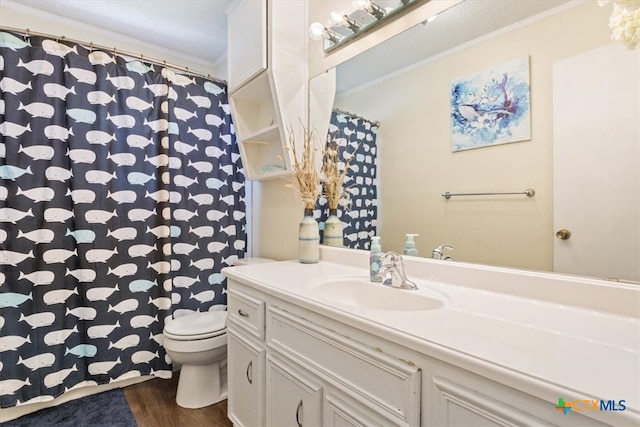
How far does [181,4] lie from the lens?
6.50 feet

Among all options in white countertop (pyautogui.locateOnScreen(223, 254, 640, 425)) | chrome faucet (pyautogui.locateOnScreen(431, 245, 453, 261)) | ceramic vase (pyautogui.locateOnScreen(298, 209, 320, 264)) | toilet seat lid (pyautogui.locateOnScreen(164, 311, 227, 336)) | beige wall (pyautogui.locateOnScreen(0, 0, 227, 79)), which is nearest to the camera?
white countertop (pyautogui.locateOnScreen(223, 254, 640, 425))

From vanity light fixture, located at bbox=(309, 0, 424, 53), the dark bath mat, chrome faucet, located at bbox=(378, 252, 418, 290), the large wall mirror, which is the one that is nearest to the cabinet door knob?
the large wall mirror

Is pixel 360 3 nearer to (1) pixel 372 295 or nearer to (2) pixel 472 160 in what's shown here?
(2) pixel 472 160

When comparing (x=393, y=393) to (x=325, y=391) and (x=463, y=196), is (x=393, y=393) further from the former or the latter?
(x=463, y=196)

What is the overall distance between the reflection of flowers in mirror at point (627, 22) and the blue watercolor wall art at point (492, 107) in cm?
30

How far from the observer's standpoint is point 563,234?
952mm

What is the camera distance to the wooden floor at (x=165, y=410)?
167 centimetres

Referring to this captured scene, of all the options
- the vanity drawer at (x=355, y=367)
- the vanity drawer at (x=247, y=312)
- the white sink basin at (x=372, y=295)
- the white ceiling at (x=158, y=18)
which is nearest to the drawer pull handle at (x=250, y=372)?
the vanity drawer at (x=247, y=312)

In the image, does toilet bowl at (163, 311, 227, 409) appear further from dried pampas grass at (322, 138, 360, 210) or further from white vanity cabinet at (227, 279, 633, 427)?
dried pampas grass at (322, 138, 360, 210)

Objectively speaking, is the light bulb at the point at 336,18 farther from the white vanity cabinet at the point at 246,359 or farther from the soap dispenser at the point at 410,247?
the white vanity cabinet at the point at 246,359

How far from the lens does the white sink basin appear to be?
1038mm

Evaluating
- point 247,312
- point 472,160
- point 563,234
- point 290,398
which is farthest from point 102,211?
point 563,234

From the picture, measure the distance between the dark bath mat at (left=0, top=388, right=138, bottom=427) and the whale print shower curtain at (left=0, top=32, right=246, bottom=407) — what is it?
0.36 feet

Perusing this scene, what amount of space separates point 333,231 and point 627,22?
4.31 ft
